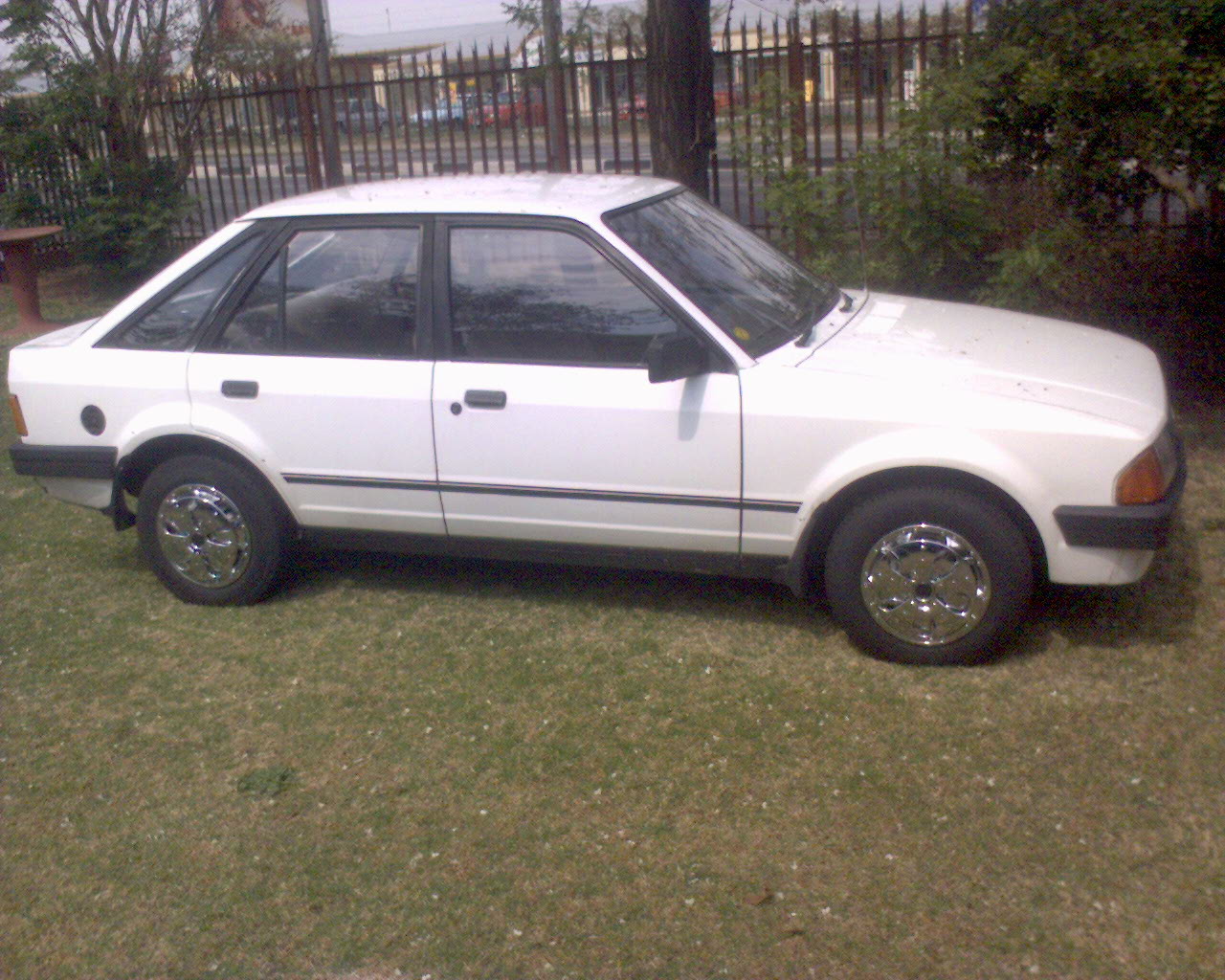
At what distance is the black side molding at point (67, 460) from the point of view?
18.3 feet

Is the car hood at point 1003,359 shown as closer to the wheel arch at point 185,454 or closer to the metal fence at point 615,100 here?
the wheel arch at point 185,454

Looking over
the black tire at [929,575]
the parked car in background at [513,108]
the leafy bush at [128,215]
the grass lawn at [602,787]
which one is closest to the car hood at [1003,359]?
the black tire at [929,575]

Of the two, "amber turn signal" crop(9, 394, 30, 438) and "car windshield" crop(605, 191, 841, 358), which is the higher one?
"car windshield" crop(605, 191, 841, 358)

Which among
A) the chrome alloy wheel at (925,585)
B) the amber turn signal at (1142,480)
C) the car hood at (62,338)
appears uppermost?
the car hood at (62,338)

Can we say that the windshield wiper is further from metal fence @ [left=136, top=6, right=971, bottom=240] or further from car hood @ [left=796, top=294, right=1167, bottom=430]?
metal fence @ [left=136, top=6, right=971, bottom=240]

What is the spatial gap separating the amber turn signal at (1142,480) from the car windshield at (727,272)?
129 centimetres

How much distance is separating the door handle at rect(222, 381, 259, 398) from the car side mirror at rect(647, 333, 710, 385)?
1.67 metres

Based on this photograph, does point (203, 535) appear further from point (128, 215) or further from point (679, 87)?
point (128, 215)

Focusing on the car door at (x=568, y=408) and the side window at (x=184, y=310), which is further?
the side window at (x=184, y=310)

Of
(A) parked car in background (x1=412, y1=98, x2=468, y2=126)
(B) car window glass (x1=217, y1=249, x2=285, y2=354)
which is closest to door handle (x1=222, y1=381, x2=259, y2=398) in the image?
(B) car window glass (x1=217, y1=249, x2=285, y2=354)

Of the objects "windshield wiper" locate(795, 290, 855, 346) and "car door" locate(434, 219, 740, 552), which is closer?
"car door" locate(434, 219, 740, 552)

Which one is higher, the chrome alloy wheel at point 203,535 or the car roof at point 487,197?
the car roof at point 487,197

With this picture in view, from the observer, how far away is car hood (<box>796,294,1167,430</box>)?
4.60 meters

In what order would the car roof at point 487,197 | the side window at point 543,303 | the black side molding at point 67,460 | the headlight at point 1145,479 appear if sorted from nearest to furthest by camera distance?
1. the headlight at point 1145,479
2. the side window at point 543,303
3. the car roof at point 487,197
4. the black side molding at point 67,460
